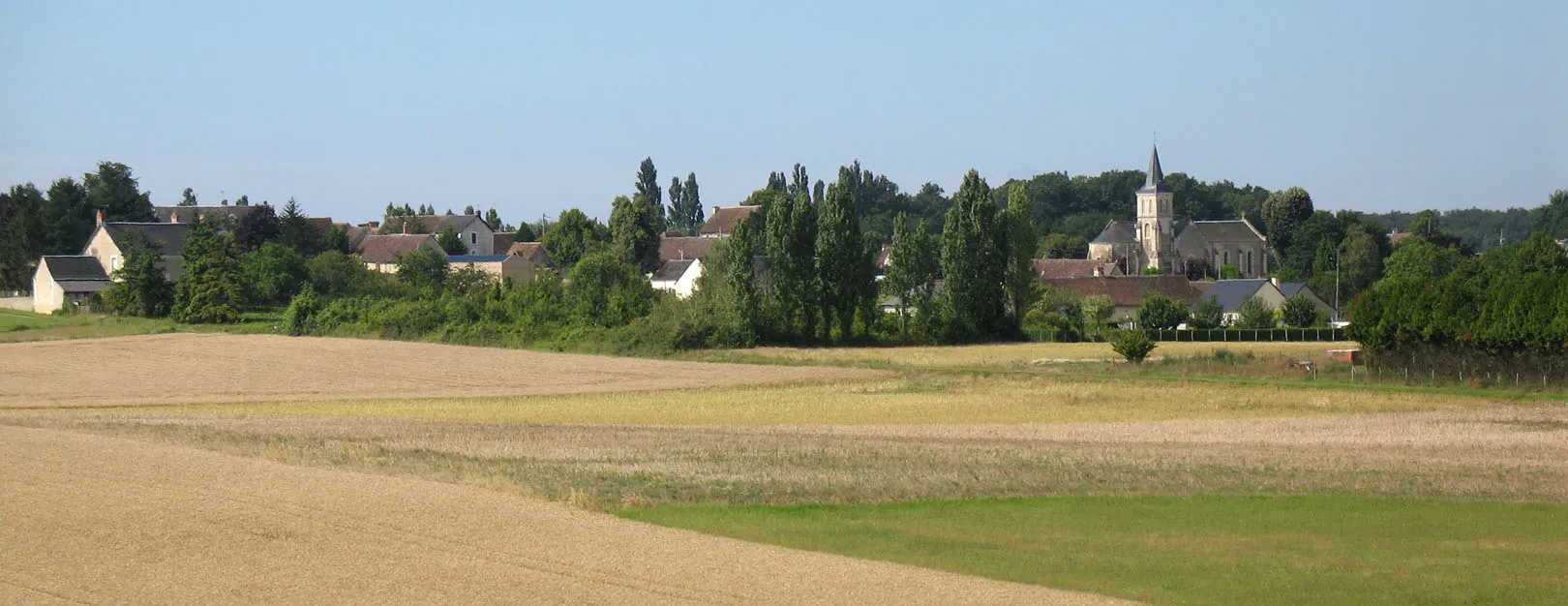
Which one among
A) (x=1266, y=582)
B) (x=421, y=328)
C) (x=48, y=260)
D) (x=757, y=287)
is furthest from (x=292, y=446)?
(x=48, y=260)

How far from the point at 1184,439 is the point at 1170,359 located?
78.7ft

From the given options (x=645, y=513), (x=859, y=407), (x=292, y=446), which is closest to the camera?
(x=645, y=513)

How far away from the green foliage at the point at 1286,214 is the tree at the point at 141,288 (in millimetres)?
137713

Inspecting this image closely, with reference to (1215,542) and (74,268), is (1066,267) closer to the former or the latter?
(74,268)

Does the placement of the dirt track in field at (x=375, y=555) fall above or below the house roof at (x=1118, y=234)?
below

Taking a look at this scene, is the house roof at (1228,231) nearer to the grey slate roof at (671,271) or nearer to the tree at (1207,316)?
the grey slate roof at (671,271)

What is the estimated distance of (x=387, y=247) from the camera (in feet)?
445

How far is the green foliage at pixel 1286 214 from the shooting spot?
18325 centimetres

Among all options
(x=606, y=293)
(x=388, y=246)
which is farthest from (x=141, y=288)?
(x=388, y=246)

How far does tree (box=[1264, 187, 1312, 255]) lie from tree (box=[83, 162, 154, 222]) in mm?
133327

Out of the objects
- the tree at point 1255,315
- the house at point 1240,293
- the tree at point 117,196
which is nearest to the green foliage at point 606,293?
the tree at point 1255,315

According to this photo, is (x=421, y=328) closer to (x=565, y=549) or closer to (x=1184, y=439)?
(x=1184, y=439)

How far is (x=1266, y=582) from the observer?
1522 centimetres

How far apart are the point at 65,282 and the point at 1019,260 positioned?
2590 inches
